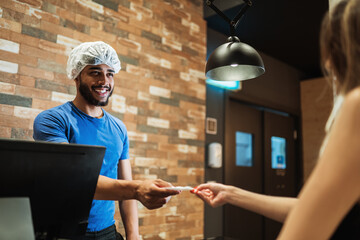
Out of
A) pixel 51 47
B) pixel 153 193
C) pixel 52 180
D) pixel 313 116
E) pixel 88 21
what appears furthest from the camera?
pixel 313 116

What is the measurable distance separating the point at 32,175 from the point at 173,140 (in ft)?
8.05

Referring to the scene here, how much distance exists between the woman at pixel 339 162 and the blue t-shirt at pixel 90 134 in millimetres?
1301

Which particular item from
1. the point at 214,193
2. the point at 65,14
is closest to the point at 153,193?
the point at 214,193

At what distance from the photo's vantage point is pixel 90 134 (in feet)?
6.14

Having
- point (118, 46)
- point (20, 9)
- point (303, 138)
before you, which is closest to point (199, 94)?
point (118, 46)

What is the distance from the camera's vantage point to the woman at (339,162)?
583mm

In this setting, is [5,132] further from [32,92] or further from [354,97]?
[354,97]

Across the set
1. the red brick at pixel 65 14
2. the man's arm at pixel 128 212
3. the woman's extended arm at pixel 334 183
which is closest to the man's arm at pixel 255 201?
the woman's extended arm at pixel 334 183

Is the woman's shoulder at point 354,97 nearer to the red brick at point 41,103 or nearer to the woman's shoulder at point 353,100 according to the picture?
the woman's shoulder at point 353,100

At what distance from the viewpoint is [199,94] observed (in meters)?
3.67

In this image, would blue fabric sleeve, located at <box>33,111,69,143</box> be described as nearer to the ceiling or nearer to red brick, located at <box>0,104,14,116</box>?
red brick, located at <box>0,104,14,116</box>

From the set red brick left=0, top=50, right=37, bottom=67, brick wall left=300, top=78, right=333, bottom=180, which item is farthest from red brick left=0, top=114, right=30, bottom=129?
brick wall left=300, top=78, right=333, bottom=180

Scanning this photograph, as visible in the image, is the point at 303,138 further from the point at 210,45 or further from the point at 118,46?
the point at 118,46

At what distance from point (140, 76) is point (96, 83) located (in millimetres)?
1056
